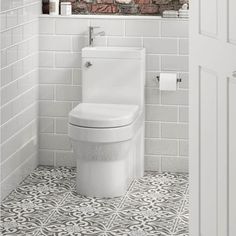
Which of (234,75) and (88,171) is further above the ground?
(234,75)

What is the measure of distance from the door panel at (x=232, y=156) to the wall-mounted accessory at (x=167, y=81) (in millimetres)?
2293

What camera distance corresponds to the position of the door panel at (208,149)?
326cm

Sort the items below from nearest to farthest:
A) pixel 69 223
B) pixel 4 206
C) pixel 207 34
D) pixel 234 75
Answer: pixel 234 75 → pixel 207 34 → pixel 69 223 → pixel 4 206

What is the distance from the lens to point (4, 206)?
4.80 metres

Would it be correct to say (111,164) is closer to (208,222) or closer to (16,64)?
(16,64)

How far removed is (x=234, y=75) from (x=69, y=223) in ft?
6.21

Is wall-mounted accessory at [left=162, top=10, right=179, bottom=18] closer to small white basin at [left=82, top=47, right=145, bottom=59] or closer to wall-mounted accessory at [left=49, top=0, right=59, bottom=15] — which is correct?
small white basin at [left=82, top=47, right=145, bottom=59]

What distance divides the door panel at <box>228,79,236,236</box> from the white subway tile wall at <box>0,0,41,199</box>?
2.11 m

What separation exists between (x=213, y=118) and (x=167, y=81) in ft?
7.04

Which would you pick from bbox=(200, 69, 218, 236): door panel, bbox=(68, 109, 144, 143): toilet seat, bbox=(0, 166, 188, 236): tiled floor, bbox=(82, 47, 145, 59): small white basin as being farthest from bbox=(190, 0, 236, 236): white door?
bbox=(82, 47, 145, 59): small white basin

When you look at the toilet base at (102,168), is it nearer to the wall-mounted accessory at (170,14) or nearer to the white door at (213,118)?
the wall-mounted accessory at (170,14)

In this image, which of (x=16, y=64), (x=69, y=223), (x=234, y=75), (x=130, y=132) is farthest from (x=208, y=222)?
(x=16, y=64)

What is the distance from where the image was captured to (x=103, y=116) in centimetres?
487

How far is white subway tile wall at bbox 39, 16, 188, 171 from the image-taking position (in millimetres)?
5508
